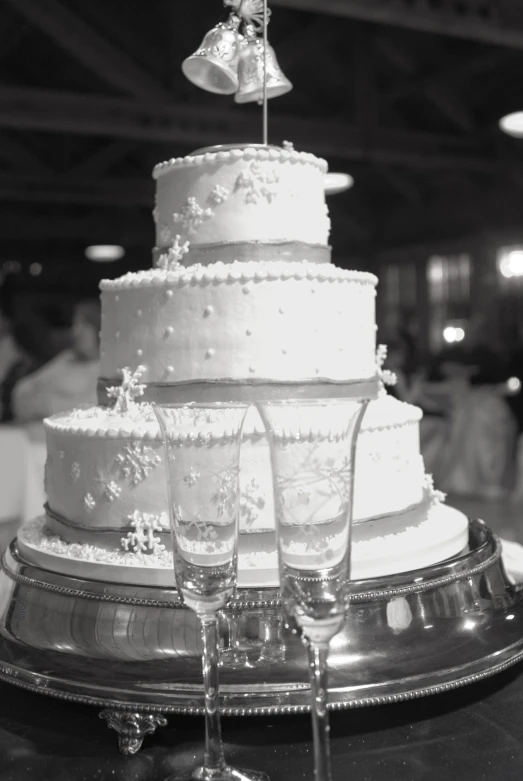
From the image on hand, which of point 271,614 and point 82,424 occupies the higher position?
point 82,424

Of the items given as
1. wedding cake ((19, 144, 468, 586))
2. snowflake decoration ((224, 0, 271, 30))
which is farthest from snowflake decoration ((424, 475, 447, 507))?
snowflake decoration ((224, 0, 271, 30))

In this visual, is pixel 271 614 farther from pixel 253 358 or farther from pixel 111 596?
pixel 253 358

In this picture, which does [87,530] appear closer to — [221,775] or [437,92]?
[221,775]

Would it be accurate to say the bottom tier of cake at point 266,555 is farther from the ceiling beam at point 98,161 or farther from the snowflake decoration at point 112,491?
the ceiling beam at point 98,161

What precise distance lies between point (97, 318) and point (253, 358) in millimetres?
2576

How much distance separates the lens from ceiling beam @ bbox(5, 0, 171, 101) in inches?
191

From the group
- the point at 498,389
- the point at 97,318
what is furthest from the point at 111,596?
the point at 498,389

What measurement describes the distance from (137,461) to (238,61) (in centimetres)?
99

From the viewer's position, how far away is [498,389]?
5.40 meters

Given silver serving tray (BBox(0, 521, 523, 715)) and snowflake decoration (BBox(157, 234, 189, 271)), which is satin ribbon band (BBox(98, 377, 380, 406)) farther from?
silver serving tray (BBox(0, 521, 523, 715))

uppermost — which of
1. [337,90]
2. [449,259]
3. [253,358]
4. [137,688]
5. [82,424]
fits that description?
[337,90]

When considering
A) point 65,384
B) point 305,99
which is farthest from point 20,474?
point 305,99

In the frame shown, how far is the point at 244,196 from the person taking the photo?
181 cm

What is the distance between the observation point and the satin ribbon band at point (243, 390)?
1.68m
